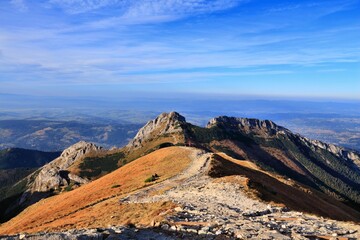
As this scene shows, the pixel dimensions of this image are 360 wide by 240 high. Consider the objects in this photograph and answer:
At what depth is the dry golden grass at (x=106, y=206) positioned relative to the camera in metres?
28.6

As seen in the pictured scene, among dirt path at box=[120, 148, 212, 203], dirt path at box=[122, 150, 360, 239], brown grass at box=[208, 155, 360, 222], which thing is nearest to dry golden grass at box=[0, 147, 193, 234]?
dirt path at box=[120, 148, 212, 203]

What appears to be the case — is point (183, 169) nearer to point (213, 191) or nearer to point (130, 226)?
point (213, 191)

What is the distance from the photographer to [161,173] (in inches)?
2106

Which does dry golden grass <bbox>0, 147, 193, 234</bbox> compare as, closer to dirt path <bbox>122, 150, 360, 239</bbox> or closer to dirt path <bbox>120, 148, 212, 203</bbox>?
dirt path <bbox>120, 148, 212, 203</bbox>

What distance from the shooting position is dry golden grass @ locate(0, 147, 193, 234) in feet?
93.9

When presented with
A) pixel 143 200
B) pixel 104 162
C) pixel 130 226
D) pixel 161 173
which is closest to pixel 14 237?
pixel 130 226

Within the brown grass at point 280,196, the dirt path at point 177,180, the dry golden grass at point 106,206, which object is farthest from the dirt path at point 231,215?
the dry golden grass at point 106,206

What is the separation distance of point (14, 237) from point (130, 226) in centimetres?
647

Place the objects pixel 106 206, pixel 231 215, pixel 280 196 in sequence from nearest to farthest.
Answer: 1. pixel 231 215
2. pixel 106 206
3. pixel 280 196

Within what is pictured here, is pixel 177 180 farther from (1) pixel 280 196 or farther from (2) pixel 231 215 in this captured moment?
(2) pixel 231 215

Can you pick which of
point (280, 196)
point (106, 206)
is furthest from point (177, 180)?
point (106, 206)

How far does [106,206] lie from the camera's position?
113 feet

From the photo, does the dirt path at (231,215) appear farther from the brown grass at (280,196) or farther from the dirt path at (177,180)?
the brown grass at (280,196)

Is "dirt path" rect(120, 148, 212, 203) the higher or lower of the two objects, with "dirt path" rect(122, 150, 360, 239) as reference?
lower
